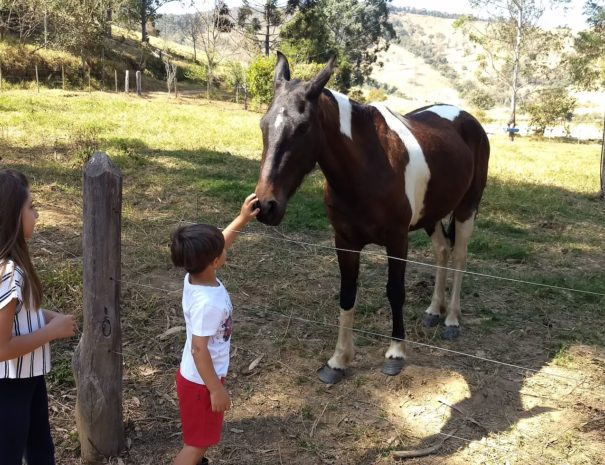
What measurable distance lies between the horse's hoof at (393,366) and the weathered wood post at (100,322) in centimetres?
188

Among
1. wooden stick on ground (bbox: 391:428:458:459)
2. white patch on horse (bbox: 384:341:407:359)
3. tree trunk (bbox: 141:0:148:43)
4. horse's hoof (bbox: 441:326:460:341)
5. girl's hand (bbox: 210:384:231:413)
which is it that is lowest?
wooden stick on ground (bbox: 391:428:458:459)

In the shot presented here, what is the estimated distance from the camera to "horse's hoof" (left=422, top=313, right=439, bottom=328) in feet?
15.5

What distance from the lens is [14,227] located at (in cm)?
198

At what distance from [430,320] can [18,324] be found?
11.7 feet

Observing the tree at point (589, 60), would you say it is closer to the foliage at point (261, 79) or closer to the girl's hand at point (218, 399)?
the foliage at point (261, 79)

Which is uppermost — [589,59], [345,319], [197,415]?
[589,59]

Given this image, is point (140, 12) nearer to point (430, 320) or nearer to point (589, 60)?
point (589, 60)

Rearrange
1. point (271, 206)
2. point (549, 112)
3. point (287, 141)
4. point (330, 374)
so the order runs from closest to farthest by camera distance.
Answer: point (271, 206)
point (287, 141)
point (330, 374)
point (549, 112)

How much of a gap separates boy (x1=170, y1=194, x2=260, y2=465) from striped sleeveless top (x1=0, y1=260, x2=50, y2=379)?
571mm

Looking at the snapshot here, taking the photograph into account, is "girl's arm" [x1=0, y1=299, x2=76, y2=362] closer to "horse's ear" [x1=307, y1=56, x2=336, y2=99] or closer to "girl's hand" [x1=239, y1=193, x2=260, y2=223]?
"girl's hand" [x1=239, y1=193, x2=260, y2=223]

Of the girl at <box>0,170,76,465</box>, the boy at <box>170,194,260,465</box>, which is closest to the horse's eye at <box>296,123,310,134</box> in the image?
Answer: the boy at <box>170,194,260,465</box>

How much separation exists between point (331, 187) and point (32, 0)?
2834cm

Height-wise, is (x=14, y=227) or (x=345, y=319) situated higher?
(x=14, y=227)

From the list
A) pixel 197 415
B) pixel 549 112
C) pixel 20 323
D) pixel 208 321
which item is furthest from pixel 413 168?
pixel 549 112
